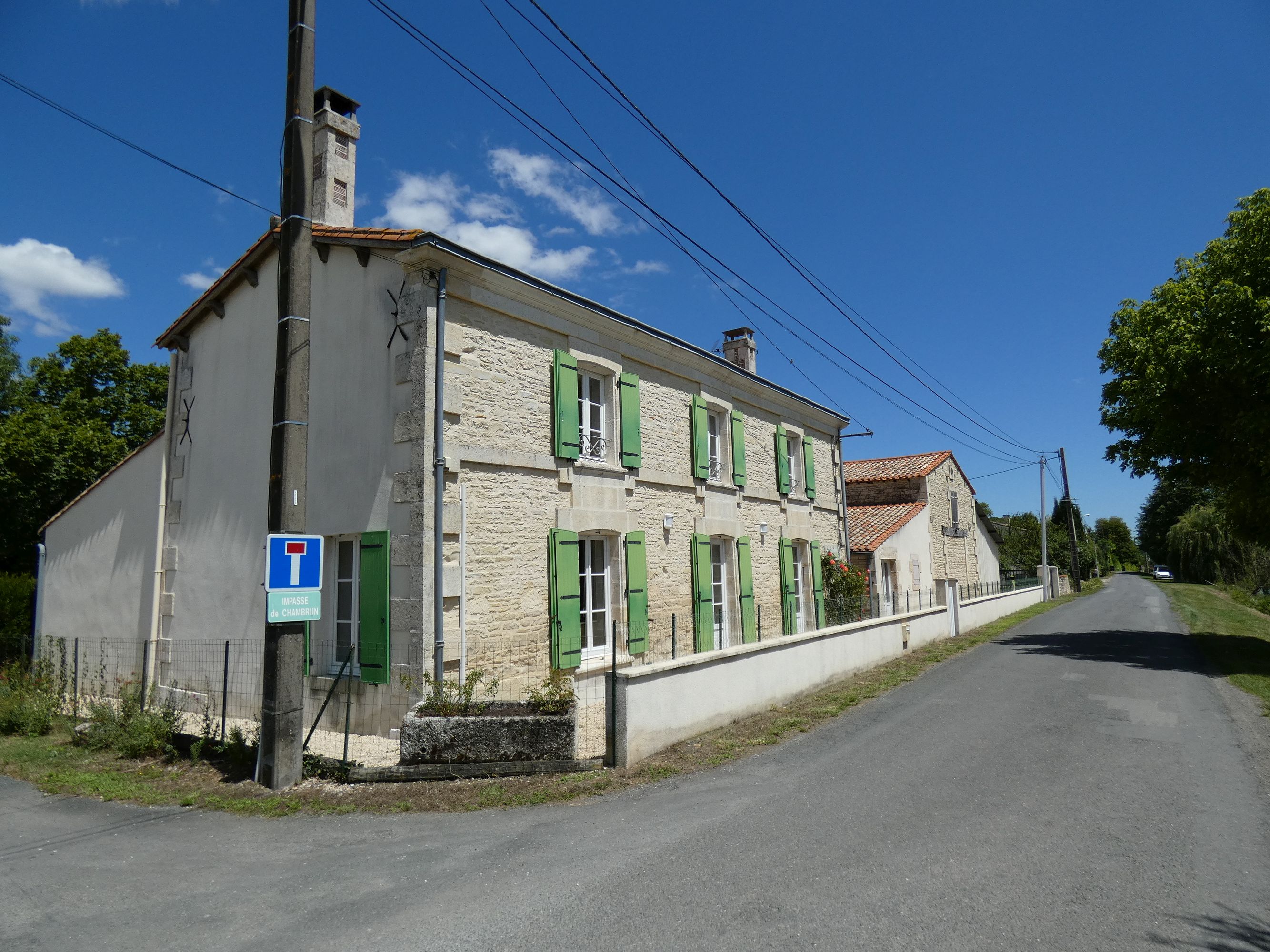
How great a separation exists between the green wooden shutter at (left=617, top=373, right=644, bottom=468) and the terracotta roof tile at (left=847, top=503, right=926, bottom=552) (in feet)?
30.8

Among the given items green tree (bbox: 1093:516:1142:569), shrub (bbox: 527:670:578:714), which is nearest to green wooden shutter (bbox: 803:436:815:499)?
shrub (bbox: 527:670:578:714)

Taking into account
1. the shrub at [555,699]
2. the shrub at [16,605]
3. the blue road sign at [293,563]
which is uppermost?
the blue road sign at [293,563]

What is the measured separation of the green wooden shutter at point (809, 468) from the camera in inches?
623

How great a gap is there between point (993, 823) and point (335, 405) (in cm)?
774

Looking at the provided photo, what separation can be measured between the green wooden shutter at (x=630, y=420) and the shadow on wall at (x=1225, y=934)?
25.6 ft

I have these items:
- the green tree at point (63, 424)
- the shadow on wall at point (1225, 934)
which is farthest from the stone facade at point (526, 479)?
the green tree at point (63, 424)

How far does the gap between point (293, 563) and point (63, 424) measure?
43.3ft

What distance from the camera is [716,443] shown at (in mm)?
13336

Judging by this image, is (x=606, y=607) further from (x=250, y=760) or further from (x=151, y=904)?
(x=151, y=904)

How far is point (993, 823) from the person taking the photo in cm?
509

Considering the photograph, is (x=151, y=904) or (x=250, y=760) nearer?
(x=151, y=904)

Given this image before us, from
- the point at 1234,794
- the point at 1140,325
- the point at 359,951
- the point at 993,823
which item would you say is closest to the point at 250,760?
the point at 359,951

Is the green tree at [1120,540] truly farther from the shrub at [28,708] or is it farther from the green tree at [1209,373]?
the shrub at [28,708]

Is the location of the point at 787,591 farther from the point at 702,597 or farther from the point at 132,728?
the point at 132,728
